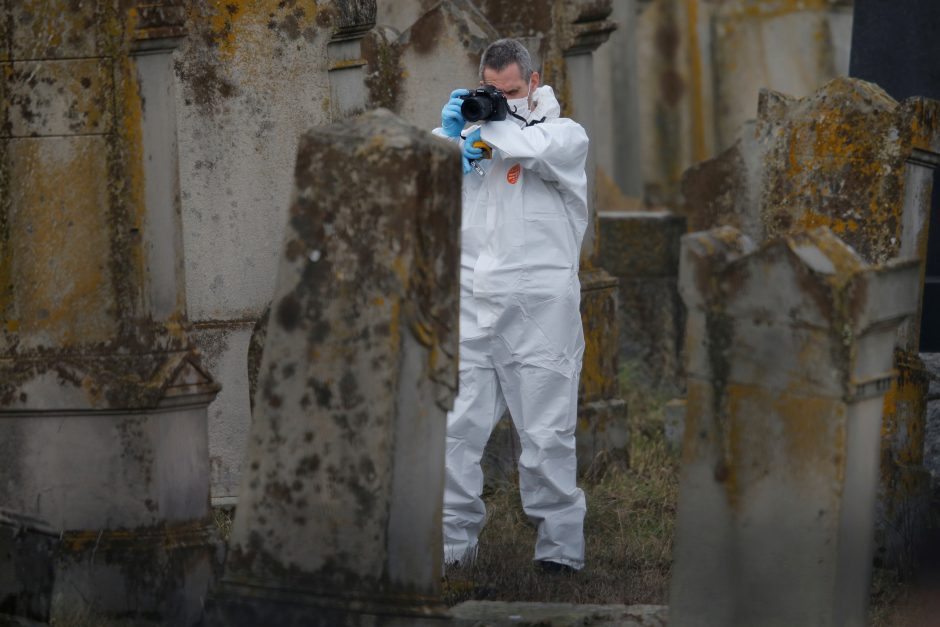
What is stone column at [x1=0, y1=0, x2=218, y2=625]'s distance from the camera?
499 centimetres

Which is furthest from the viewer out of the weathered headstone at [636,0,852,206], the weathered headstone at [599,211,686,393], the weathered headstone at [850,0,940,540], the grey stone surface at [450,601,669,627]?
the weathered headstone at [636,0,852,206]

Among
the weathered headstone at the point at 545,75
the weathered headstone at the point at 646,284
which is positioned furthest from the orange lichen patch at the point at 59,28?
the weathered headstone at the point at 646,284

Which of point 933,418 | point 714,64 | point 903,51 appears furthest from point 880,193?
point 714,64

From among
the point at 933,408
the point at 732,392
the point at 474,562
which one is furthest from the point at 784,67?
the point at 732,392

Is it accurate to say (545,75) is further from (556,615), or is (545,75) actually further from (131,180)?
(556,615)

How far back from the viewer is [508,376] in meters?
6.06

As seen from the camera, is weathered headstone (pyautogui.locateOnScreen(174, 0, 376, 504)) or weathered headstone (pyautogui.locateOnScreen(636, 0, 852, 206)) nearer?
weathered headstone (pyautogui.locateOnScreen(174, 0, 376, 504))

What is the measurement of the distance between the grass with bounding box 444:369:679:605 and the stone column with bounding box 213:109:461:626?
3.09 feet

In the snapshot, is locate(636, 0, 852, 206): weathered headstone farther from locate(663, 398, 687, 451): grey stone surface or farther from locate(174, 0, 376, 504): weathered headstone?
locate(174, 0, 376, 504): weathered headstone

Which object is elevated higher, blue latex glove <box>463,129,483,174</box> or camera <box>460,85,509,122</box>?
camera <box>460,85,509,122</box>

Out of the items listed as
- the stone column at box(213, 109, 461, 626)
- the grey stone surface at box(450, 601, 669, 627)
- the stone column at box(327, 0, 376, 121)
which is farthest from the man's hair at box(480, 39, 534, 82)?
the grey stone surface at box(450, 601, 669, 627)

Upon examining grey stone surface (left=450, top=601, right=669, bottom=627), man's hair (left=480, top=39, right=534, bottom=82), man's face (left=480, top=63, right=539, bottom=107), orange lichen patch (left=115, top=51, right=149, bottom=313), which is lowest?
grey stone surface (left=450, top=601, right=669, bottom=627)

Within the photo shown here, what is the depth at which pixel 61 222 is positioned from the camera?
500 centimetres

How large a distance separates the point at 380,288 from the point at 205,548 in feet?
3.96
